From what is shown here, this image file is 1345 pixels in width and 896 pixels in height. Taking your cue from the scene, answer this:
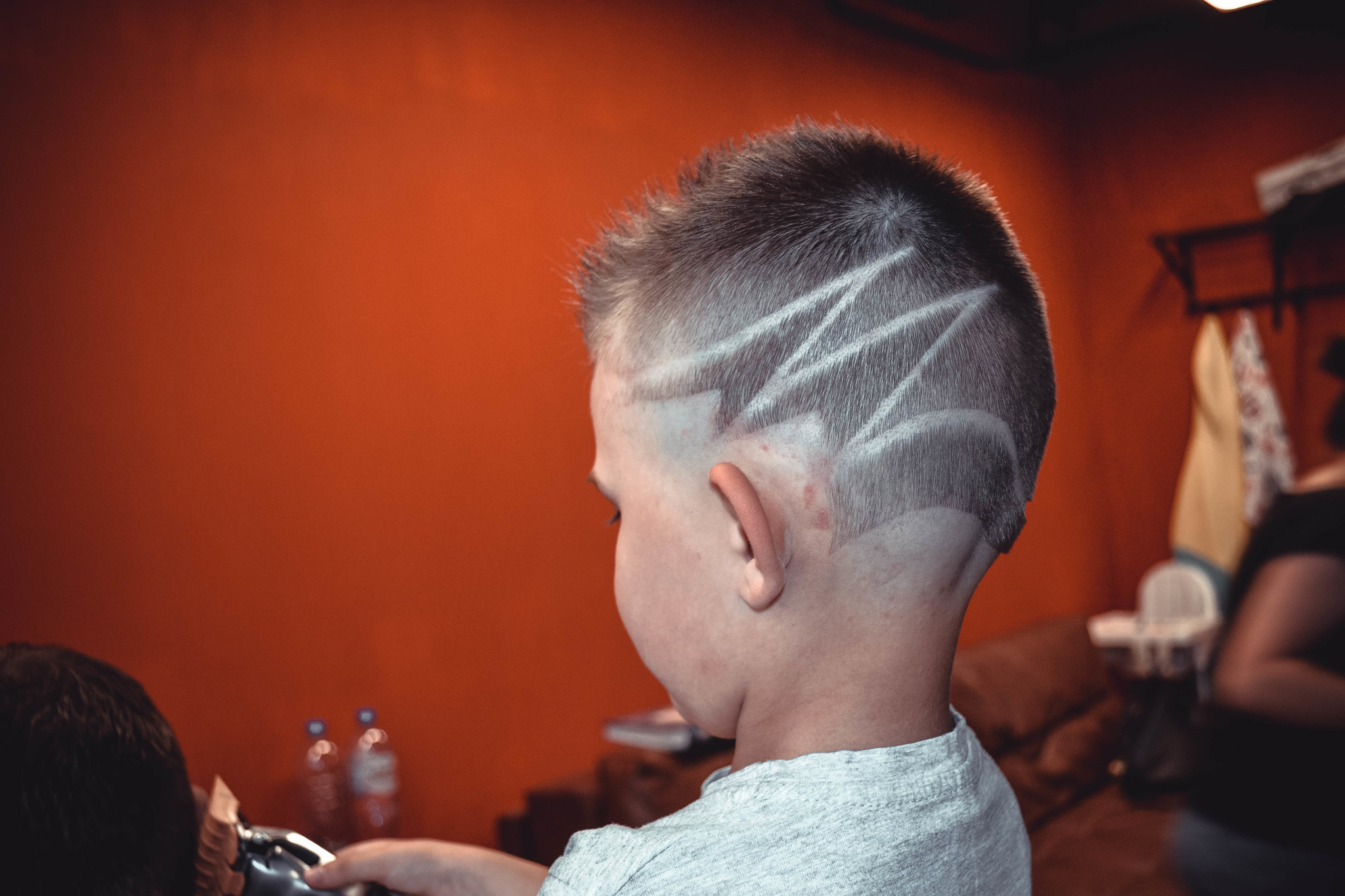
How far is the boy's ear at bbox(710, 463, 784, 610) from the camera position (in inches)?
20.6

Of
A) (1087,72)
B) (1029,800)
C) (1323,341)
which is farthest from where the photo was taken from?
(1087,72)

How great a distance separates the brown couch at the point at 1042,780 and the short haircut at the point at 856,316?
177 centimetres

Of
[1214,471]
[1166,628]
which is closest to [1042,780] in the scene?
[1166,628]

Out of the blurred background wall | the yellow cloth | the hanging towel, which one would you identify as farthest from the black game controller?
the yellow cloth

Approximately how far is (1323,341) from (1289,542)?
3367mm

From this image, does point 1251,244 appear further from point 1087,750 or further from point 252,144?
point 252,144

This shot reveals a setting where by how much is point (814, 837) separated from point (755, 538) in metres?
0.15

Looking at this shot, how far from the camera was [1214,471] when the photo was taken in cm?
399

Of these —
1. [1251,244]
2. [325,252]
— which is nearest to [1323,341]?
[1251,244]

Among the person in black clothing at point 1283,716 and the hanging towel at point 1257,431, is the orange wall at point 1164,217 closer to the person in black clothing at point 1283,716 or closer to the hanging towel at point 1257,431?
the hanging towel at point 1257,431

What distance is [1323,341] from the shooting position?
3918 millimetres

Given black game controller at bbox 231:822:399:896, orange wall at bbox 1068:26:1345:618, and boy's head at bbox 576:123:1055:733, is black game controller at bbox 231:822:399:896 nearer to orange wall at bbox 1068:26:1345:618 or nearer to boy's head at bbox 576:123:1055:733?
boy's head at bbox 576:123:1055:733

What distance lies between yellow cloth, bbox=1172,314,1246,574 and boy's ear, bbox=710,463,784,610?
4004 mm

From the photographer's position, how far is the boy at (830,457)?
0.54 meters
